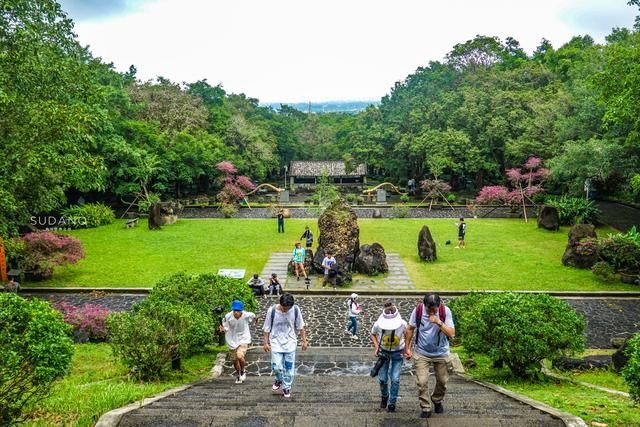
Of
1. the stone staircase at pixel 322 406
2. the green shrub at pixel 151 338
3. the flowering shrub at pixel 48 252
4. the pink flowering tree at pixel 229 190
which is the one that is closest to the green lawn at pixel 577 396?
the stone staircase at pixel 322 406

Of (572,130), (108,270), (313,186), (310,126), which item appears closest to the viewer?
(108,270)

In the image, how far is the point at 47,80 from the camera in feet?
55.9

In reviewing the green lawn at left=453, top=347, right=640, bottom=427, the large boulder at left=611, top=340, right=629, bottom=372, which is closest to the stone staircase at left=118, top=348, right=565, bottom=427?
the green lawn at left=453, top=347, right=640, bottom=427

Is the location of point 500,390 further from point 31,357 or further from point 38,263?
point 38,263

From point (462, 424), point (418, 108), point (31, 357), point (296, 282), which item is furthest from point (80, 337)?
point (418, 108)

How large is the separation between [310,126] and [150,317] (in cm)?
5711

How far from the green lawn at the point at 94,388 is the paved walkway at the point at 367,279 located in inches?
275

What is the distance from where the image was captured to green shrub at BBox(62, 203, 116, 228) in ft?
96.9

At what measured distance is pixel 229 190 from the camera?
3547 centimetres

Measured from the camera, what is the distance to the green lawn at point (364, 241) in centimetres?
1900

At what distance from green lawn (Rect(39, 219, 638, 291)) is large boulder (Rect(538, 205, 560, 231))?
411 millimetres

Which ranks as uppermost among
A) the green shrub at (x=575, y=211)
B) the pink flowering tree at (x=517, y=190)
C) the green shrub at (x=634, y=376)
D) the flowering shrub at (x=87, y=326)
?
the pink flowering tree at (x=517, y=190)

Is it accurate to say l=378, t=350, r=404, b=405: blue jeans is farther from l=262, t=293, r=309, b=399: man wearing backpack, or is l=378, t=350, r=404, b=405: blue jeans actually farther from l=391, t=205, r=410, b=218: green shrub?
l=391, t=205, r=410, b=218: green shrub

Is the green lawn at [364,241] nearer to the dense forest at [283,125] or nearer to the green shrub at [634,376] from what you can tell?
the dense forest at [283,125]
